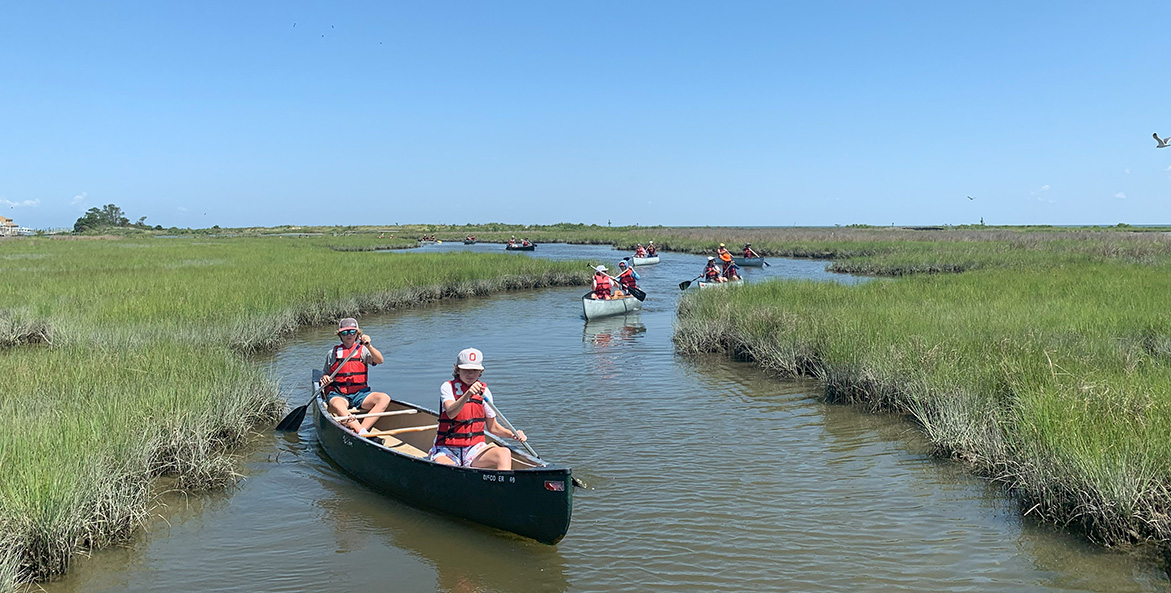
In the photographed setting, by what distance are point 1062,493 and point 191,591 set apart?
746 cm

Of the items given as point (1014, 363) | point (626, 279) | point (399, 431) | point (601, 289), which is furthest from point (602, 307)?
point (1014, 363)

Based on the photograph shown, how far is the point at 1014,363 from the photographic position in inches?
377

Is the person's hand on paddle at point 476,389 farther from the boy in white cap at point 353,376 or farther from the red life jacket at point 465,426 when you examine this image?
the boy in white cap at point 353,376

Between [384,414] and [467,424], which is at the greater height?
[467,424]

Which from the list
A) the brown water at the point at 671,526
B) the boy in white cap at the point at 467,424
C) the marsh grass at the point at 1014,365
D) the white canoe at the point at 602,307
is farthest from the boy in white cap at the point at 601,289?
the boy in white cap at the point at 467,424

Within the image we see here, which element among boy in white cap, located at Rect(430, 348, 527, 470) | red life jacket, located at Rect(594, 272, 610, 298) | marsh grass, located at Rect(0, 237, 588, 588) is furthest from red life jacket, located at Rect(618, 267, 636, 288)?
boy in white cap, located at Rect(430, 348, 527, 470)

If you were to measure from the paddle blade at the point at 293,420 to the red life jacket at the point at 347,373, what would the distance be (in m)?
0.57

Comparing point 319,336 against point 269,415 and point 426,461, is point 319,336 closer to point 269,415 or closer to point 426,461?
point 269,415

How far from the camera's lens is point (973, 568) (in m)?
6.58

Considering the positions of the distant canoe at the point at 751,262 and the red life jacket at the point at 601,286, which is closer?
the red life jacket at the point at 601,286

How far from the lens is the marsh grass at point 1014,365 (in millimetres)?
6684

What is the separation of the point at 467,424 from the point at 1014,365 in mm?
6578

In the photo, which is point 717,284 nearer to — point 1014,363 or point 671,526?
point 1014,363

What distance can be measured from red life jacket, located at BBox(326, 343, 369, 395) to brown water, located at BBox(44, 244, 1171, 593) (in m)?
0.89
